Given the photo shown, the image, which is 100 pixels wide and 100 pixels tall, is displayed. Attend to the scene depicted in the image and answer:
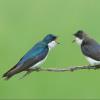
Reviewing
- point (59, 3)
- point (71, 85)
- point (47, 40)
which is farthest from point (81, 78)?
point (59, 3)

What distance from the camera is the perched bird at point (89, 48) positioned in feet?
12.9

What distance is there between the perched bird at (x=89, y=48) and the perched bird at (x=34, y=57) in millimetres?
156

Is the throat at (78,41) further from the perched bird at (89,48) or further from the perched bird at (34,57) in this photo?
the perched bird at (34,57)

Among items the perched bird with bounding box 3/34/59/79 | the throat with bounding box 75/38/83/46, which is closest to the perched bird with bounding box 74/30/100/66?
the throat with bounding box 75/38/83/46

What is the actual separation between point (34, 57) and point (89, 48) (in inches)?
12.9

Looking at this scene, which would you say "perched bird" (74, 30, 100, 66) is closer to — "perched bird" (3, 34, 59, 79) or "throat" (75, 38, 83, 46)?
"throat" (75, 38, 83, 46)

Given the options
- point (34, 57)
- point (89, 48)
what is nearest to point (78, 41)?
point (89, 48)

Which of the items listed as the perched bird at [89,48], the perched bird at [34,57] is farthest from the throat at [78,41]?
the perched bird at [34,57]

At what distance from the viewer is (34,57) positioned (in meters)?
3.84

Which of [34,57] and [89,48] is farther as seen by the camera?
[89,48]

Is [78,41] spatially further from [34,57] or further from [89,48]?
[34,57]

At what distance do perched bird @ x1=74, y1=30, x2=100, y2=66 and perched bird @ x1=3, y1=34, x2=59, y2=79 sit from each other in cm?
16

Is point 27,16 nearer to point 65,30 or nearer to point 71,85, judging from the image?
point 65,30

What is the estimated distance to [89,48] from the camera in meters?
4.01
